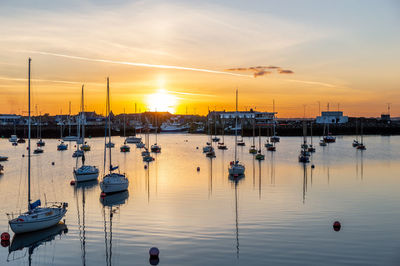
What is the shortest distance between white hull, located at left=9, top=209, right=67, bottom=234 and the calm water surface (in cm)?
62

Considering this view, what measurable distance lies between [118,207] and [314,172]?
115 feet

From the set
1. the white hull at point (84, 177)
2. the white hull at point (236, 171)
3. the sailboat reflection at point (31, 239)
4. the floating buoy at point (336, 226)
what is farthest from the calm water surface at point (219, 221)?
the white hull at point (84, 177)

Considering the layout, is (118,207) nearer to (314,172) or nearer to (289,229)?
(289,229)

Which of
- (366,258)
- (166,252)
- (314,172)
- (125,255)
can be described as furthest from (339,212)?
(314,172)

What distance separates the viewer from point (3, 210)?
3444cm

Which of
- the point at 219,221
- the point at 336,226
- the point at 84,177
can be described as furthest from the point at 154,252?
the point at 84,177

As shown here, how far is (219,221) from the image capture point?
30.9 metres

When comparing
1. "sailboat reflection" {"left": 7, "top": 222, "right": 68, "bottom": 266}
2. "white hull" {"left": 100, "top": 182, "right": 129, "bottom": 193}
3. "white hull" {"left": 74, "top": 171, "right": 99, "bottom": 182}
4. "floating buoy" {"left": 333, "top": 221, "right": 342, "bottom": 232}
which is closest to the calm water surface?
"sailboat reflection" {"left": 7, "top": 222, "right": 68, "bottom": 266}

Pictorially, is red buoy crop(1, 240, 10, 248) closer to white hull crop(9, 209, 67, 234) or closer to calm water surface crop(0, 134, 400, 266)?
calm water surface crop(0, 134, 400, 266)

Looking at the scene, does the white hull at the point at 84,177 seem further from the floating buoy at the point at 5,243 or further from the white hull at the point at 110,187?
the floating buoy at the point at 5,243

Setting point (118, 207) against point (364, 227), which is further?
point (118, 207)

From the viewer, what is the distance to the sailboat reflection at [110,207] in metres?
24.6

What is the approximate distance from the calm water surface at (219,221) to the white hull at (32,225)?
62 centimetres

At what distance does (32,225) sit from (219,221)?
13.7 meters
